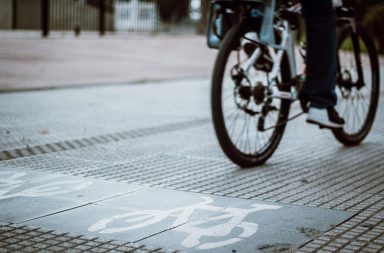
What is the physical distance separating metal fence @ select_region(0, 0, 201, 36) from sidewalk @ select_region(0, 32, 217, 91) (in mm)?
1374

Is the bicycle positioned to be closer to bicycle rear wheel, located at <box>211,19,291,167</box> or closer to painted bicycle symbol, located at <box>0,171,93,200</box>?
bicycle rear wheel, located at <box>211,19,291,167</box>

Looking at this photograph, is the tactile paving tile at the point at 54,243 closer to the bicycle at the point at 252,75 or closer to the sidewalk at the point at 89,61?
the bicycle at the point at 252,75

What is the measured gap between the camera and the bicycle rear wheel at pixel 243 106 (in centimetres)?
402

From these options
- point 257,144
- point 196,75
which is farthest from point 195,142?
point 196,75

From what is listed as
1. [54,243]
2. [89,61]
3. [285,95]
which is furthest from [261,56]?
[89,61]

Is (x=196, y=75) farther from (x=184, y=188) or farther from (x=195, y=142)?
(x=184, y=188)

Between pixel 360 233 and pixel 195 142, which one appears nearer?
pixel 360 233

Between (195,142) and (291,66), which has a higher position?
(291,66)

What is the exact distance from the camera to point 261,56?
4.35 m

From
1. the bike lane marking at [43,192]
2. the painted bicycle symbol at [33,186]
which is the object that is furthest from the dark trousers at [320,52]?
the painted bicycle symbol at [33,186]

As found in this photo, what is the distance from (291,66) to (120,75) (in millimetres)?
6483

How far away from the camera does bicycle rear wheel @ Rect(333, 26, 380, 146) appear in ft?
16.6

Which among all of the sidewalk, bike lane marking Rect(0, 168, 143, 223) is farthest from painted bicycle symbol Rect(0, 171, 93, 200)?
the sidewalk

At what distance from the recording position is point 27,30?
18656 mm
